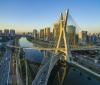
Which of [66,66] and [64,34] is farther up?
[64,34]

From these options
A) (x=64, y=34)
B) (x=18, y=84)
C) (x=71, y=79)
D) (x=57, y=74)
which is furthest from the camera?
(x=64, y=34)

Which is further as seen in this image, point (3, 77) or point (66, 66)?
point (66, 66)

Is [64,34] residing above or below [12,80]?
above

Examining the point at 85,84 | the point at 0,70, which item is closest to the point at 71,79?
the point at 85,84

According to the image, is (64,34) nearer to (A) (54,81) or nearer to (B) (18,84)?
(A) (54,81)

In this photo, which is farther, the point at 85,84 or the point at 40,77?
the point at 85,84

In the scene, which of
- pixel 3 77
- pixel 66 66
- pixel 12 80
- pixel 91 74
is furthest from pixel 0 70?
pixel 91 74

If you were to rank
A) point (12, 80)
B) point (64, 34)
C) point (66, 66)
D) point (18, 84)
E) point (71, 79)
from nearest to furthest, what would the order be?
point (18, 84) < point (12, 80) < point (71, 79) < point (66, 66) < point (64, 34)

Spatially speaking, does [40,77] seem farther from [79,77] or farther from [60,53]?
[60,53]

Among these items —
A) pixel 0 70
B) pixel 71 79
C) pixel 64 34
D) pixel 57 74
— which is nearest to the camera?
pixel 71 79
